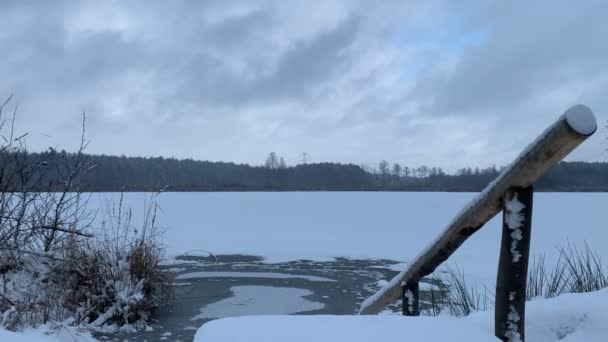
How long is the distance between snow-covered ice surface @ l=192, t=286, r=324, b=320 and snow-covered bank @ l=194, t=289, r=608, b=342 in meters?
5.02

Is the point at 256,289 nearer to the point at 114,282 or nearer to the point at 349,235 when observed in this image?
the point at 114,282

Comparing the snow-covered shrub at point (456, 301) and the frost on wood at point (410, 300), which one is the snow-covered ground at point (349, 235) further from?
Answer: the frost on wood at point (410, 300)

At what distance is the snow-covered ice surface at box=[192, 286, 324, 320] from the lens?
22.5 feet

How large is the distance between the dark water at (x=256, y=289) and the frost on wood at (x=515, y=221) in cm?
480

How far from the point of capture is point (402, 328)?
1728mm

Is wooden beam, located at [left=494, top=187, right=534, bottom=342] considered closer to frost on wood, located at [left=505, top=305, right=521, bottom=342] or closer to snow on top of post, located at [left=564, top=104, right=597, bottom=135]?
frost on wood, located at [left=505, top=305, right=521, bottom=342]

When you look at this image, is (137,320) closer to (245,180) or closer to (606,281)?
(606,281)

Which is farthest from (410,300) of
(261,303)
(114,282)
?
(114,282)

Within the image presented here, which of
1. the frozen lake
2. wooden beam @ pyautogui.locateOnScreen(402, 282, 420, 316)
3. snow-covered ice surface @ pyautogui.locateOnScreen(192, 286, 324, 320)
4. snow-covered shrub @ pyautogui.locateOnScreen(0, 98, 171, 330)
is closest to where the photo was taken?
wooden beam @ pyautogui.locateOnScreen(402, 282, 420, 316)

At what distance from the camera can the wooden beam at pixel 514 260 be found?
175 centimetres

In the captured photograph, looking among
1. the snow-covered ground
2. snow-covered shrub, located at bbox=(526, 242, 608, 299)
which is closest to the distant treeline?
the snow-covered ground

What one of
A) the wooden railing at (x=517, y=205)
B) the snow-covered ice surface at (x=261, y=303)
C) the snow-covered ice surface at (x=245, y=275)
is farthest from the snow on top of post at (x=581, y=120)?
the snow-covered ice surface at (x=245, y=275)

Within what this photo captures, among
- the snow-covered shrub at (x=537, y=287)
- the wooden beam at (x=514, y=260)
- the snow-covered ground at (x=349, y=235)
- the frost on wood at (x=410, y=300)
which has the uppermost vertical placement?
the wooden beam at (x=514, y=260)

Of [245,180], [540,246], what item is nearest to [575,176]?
[245,180]
